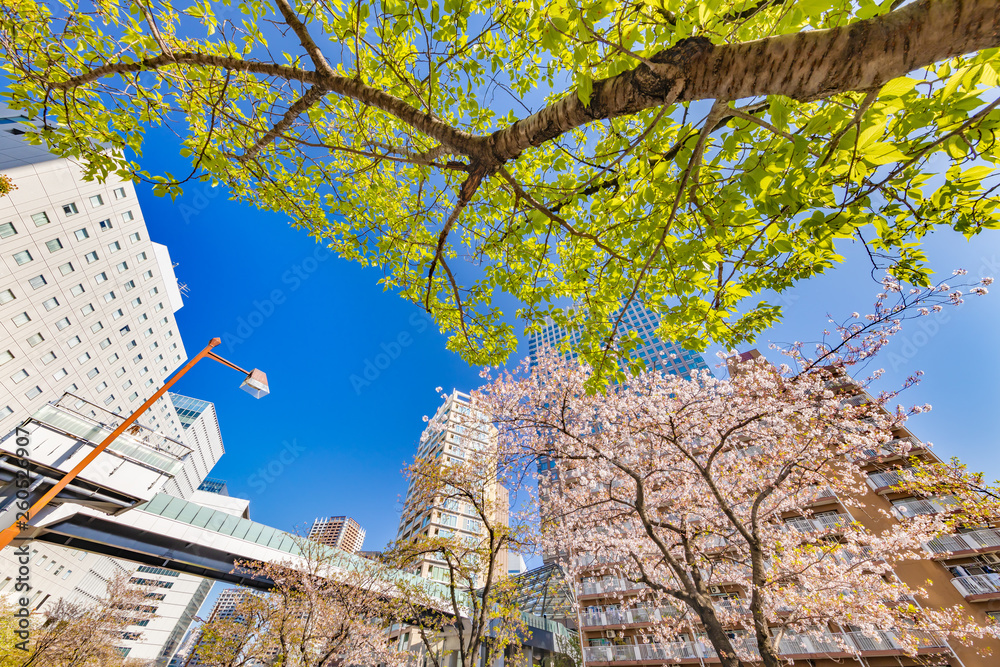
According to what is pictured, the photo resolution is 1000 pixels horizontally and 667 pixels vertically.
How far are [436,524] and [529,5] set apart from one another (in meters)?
44.2

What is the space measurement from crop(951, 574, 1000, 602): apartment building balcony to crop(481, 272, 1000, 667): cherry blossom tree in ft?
3.39

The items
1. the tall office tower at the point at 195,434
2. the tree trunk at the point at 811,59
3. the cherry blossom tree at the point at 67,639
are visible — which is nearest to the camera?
the tree trunk at the point at 811,59

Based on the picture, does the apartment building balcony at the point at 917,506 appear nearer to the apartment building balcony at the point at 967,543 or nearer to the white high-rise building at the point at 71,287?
the apartment building balcony at the point at 967,543

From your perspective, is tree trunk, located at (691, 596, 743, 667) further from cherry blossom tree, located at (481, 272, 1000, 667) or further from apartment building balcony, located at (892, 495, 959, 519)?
apartment building balcony, located at (892, 495, 959, 519)

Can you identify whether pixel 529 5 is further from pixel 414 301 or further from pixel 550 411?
pixel 550 411

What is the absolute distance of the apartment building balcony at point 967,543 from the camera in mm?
15094

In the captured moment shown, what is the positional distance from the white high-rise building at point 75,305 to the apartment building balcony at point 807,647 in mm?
30168

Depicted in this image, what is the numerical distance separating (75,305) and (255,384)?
4543 centimetres

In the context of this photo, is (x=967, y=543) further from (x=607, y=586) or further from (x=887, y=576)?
(x=607, y=586)

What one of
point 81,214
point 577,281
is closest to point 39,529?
point 577,281

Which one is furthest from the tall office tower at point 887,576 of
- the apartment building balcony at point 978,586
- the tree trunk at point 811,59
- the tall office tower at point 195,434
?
the tall office tower at point 195,434

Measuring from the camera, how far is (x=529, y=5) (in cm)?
349

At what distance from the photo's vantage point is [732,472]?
32.3 ft

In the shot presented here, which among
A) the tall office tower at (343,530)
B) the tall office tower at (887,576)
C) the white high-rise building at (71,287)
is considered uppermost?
the tall office tower at (343,530)
